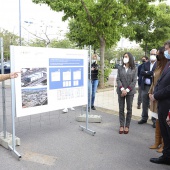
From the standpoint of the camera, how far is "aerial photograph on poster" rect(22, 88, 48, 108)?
3.78m

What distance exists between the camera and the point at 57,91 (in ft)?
14.2

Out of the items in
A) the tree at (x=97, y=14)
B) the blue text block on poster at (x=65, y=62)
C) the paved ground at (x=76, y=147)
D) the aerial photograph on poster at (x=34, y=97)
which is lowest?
the paved ground at (x=76, y=147)

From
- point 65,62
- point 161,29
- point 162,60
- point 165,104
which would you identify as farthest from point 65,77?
point 161,29

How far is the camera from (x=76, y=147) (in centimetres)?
407

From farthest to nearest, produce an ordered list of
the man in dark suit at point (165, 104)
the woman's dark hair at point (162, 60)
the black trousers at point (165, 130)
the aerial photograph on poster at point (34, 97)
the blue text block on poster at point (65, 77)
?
the blue text block on poster at point (65, 77)
the woman's dark hair at point (162, 60)
the aerial photograph on poster at point (34, 97)
the black trousers at point (165, 130)
the man in dark suit at point (165, 104)

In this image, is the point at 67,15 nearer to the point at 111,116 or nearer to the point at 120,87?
the point at 111,116

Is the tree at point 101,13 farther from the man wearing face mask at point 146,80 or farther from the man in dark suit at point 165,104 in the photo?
the man in dark suit at point 165,104

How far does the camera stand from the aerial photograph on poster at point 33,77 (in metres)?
3.72

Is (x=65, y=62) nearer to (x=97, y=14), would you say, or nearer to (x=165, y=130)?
(x=165, y=130)

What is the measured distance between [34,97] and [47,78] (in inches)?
16.8

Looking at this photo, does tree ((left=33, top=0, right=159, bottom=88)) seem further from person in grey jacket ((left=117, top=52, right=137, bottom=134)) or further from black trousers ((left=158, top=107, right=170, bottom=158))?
black trousers ((left=158, top=107, right=170, bottom=158))

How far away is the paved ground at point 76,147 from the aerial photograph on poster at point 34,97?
0.80 meters

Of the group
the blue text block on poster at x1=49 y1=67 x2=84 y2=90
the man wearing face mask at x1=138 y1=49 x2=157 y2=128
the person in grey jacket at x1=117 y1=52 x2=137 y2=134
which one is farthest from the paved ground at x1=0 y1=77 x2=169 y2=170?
the blue text block on poster at x1=49 y1=67 x2=84 y2=90

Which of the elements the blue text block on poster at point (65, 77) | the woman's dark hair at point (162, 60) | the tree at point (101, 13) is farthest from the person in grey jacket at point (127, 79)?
the tree at point (101, 13)
